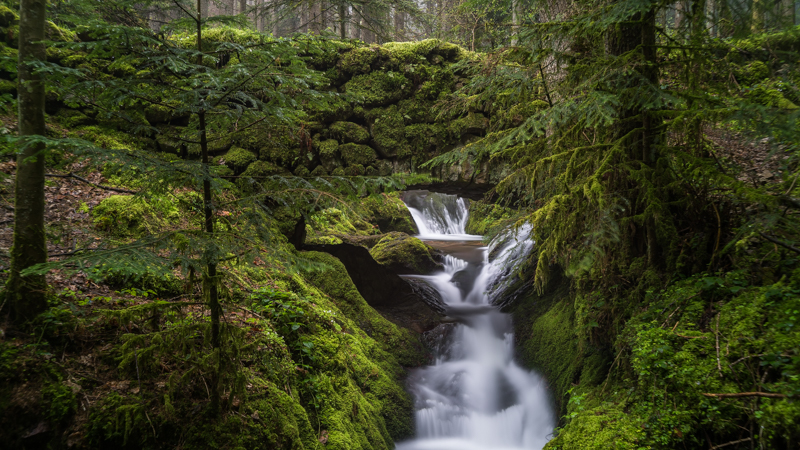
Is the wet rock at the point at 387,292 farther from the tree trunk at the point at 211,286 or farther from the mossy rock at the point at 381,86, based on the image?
the tree trunk at the point at 211,286

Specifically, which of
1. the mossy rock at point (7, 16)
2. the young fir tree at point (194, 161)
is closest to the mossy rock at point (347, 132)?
the young fir tree at point (194, 161)

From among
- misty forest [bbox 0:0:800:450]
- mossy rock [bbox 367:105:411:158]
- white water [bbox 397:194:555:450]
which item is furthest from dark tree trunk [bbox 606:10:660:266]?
mossy rock [bbox 367:105:411:158]

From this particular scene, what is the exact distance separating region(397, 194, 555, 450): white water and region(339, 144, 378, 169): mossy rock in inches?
124

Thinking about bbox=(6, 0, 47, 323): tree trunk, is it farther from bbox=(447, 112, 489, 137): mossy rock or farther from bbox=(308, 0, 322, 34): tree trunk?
bbox=(447, 112, 489, 137): mossy rock

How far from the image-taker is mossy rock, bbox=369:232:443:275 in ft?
35.3

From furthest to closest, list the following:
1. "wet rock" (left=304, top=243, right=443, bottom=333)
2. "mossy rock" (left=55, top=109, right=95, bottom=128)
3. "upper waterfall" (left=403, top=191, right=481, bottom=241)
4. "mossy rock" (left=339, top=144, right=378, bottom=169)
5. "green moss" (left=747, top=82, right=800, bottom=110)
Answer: "upper waterfall" (left=403, top=191, right=481, bottom=241) → "wet rock" (left=304, top=243, right=443, bottom=333) → "mossy rock" (left=339, top=144, right=378, bottom=169) → "mossy rock" (left=55, top=109, right=95, bottom=128) → "green moss" (left=747, top=82, right=800, bottom=110)

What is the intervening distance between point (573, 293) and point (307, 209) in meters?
5.68

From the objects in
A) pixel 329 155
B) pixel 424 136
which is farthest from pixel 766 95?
pixel 329 155

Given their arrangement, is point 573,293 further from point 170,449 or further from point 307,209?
point 170,449

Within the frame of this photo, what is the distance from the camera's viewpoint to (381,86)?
24.4ft

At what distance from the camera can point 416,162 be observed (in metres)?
7.33

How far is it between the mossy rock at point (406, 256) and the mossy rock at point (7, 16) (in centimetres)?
818

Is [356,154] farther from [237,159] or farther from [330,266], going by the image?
[330,266]

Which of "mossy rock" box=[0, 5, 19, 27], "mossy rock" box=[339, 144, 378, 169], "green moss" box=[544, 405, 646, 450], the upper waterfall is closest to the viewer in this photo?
"green moss" box=[544, 405, 646, 450]
